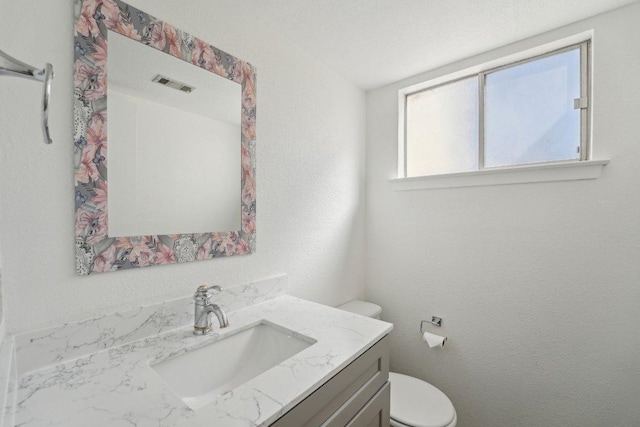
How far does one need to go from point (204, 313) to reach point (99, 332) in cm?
31

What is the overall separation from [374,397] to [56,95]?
1.43 m

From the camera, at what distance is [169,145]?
41.7 inches

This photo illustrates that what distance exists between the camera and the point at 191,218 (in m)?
1.12

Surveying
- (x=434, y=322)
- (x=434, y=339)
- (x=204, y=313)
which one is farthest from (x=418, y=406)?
(x=204, y=313)

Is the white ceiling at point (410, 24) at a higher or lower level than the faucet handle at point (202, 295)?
higher

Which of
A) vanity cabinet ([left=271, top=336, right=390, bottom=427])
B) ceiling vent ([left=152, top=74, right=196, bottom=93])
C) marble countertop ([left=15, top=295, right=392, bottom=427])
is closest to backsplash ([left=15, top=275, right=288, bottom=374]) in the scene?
marble countertop ([left=15, top=295, right=392, bottom=427])

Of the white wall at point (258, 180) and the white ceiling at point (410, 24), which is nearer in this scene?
the white wall at point (258, 180)

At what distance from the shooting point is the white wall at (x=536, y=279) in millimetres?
1259

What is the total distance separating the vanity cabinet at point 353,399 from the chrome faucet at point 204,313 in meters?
0.43

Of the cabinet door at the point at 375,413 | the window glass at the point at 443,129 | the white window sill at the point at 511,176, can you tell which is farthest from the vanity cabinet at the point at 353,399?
the window glass at the point at 443,129

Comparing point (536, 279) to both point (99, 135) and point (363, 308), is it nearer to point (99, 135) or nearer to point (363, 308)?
point (363, 308)

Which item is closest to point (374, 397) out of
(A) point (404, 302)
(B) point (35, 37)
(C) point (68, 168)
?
(A) point (404, 302)

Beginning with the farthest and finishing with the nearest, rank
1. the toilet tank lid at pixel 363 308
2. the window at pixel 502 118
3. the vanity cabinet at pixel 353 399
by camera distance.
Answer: the toilet tank lid at pixel 363 308 → the window at pixel 502 118 → the vanity cabinet at pixel 353 399

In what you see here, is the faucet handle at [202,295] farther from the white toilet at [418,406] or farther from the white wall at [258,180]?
the white toilet at [418,406]
